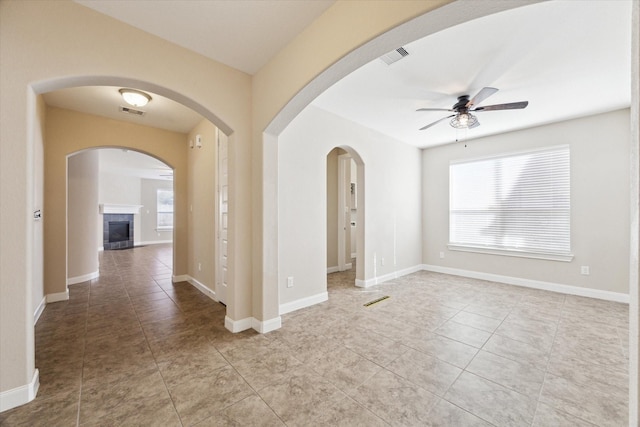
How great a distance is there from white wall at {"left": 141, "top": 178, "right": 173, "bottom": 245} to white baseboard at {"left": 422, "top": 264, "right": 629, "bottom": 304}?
1116 centimetres

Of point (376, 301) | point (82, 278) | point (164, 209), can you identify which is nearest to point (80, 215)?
point (82, 278)

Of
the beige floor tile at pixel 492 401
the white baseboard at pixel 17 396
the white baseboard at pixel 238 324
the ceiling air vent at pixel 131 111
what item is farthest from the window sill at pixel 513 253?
the ceiling air vent at pixel 131 111

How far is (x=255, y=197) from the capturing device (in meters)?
2.78

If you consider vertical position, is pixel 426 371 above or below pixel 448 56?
below

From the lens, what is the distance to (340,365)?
212 cm

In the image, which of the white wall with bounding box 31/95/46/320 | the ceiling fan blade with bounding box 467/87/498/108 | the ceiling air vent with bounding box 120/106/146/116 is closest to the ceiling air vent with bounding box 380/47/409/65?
the ceiling fan blade with bounding box 467/87/498/108

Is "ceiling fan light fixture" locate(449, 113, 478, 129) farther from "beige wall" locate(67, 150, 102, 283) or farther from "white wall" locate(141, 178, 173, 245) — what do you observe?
"white wall" locate(141, 178, 173, 245)

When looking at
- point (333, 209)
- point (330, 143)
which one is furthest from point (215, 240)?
point (333, 209)

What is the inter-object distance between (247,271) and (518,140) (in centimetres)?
510

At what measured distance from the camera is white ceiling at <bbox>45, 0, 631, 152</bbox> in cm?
195

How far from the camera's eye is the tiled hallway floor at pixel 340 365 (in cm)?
162

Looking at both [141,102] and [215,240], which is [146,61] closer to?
[141,102]

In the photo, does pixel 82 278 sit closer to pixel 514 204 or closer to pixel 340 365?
pixel 340 365

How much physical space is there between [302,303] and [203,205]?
233 centimetres
